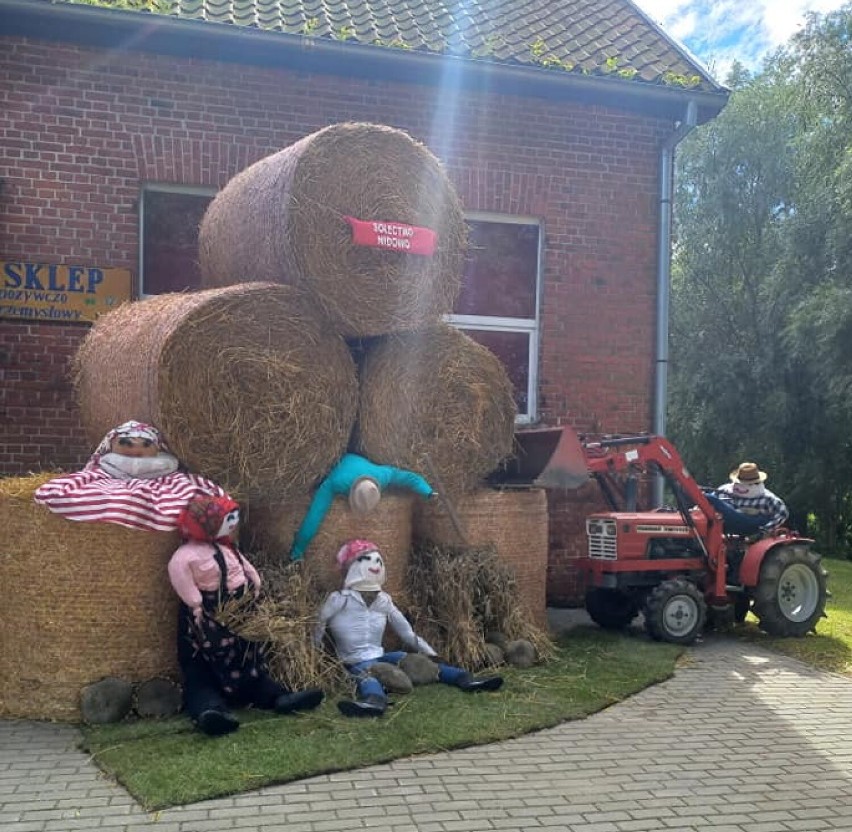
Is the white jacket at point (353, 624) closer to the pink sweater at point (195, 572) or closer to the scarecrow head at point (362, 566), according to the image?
the scarecrow head at point (362, 566)

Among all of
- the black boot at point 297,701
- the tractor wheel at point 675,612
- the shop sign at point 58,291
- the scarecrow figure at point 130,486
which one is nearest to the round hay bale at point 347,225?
the scarecrow figure at point 130,486

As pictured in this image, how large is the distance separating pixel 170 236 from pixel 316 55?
73.6 inches

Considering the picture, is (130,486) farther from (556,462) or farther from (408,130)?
(408,130)

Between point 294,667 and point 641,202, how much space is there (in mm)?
Result: 5581

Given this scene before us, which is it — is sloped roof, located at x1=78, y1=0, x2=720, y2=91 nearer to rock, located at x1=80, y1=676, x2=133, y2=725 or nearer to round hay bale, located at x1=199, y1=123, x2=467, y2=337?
Result: round hay bale, located at x1=199, y1=123, x2=467, y2=337

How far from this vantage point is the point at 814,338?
50.3ft

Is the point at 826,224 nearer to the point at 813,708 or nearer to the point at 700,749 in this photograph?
the point at 813,708

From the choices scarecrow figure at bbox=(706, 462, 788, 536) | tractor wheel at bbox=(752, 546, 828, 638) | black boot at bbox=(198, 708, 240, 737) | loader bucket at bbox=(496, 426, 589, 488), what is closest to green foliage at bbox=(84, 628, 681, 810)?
black boot at bbox=(198, 708, 240, 737)

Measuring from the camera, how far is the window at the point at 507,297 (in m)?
8.51

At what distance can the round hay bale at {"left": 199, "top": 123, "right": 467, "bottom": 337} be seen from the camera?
577 cm

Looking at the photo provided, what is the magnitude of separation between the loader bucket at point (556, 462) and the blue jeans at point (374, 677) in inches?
62.7

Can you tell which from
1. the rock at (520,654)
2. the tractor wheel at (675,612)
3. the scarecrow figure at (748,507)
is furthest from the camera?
the scarecrow figure at (748,507)

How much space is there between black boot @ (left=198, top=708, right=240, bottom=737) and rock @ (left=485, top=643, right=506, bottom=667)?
6.16 feet

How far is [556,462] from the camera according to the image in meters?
6.65
